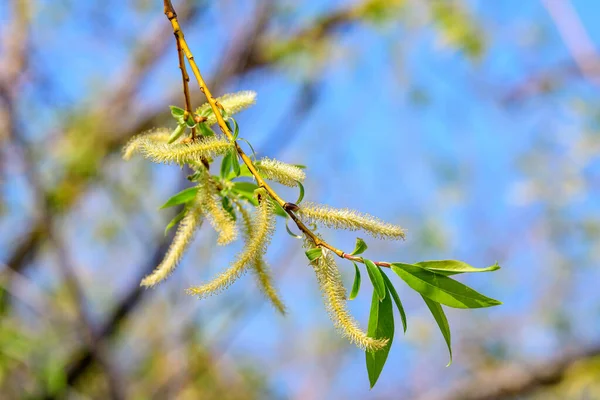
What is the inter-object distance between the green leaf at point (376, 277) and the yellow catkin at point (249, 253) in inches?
4.9

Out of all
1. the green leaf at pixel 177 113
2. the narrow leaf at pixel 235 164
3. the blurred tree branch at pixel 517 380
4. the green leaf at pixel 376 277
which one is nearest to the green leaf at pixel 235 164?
the narrow leaf at pixel 235 164

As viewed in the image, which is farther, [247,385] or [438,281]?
[247,385]

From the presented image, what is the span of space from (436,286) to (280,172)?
0.79ft

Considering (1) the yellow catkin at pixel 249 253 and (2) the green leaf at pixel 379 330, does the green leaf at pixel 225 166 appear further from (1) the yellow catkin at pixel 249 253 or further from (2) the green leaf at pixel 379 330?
(2) the green leaf at pixel 379 330

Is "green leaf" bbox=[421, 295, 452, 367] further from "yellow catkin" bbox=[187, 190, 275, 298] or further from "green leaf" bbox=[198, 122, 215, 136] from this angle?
"green leaf" bbox=[198, 122, 215, 136]

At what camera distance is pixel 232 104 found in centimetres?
84

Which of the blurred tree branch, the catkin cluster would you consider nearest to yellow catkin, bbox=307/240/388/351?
the catkin cluster

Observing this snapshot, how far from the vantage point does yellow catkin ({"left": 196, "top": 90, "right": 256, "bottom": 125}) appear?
2.70ft

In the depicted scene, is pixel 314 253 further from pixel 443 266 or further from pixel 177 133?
pixel 177 133

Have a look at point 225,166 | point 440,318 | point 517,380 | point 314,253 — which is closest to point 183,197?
point 225,166

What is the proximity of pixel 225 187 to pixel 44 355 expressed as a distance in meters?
2.09

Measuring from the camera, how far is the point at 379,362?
735mm

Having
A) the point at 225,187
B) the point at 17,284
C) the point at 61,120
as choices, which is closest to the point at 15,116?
the point at 17,284

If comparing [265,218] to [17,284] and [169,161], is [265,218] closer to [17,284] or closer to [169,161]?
[169,161]
